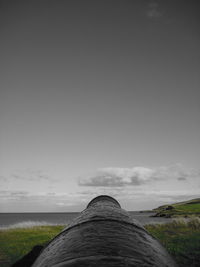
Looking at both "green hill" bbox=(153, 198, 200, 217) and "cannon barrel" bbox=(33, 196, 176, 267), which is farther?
"green hill" bbox=(153, 198, 200, 217)

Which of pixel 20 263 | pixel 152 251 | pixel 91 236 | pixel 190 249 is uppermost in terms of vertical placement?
pixel 91 236

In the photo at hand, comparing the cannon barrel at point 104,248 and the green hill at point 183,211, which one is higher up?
the cannon barrel at point 104,248

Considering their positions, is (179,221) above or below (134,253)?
below

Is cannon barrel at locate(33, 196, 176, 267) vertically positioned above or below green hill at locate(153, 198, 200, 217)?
above

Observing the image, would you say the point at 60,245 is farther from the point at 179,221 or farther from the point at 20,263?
the point at 179,221

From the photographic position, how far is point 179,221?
79.8 feet

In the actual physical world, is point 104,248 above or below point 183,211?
above

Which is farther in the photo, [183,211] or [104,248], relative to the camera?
[183,211]

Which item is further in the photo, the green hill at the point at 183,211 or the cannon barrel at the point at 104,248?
the green hill at the point at 183,211

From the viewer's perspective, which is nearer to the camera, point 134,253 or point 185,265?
point 134,253

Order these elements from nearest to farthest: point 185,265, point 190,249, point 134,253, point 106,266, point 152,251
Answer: point 106,266
point 134,253
point 152,251
point 185,265
point 190,249

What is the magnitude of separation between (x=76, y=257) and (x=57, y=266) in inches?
5.5

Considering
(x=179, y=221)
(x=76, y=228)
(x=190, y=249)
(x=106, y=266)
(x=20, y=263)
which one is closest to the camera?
(x=106, y=266)

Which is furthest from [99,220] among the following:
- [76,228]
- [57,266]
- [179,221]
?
[179,221]
